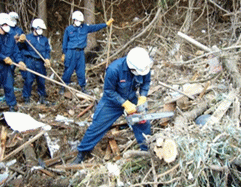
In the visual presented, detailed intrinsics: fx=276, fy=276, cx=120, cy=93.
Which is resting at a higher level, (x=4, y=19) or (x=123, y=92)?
(x=4, y=19)

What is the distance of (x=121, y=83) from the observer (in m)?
3.68

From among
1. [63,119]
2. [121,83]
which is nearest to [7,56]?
[63,119]

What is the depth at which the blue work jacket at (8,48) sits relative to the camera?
16.7ft

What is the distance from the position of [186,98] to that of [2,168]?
3.12m

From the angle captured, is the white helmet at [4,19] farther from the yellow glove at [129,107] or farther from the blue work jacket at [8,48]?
the yellow glove at [129,107]

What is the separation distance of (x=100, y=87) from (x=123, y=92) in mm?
2919

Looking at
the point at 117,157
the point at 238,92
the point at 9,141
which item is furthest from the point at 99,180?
the point at 238,92

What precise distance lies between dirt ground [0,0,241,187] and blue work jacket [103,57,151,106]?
0.59m

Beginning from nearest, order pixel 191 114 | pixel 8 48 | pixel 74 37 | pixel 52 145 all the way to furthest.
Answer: pixel 191 114 < pixel 52 145 < pixel 8 48 < pixel 74 37

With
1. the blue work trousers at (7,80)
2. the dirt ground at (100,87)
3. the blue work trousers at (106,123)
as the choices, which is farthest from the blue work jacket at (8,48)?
the blue work trousers at (106,123)

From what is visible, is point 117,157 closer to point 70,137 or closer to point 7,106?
point 70,137

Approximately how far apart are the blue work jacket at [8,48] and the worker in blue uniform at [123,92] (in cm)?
237

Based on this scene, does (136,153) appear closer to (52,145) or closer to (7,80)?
(52,145)

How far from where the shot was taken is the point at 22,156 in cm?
424
